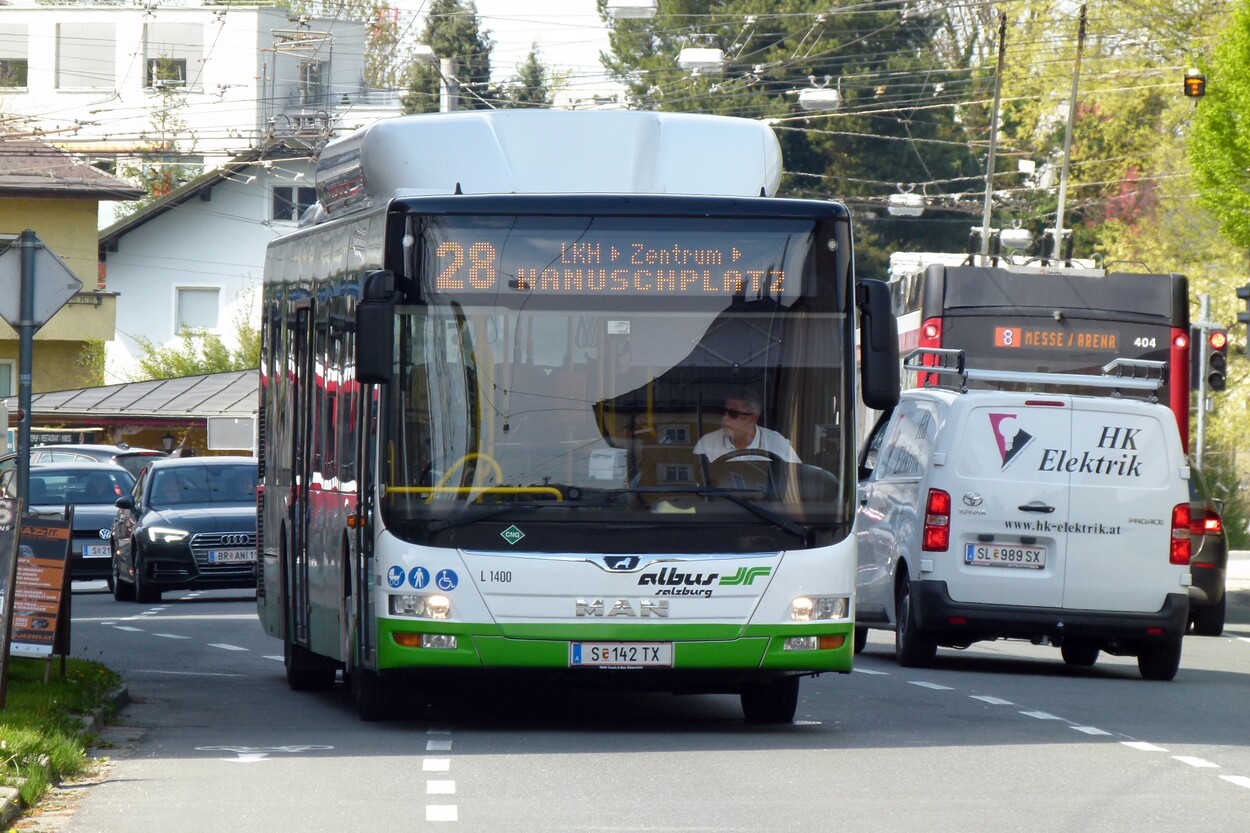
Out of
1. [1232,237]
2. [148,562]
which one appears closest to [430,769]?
[148,562]

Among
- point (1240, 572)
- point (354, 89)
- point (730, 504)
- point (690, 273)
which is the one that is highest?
point (354, 89)

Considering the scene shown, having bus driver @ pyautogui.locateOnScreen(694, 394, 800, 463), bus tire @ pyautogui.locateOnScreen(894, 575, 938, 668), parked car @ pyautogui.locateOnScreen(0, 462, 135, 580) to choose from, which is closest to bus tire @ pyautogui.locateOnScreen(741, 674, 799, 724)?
bus driver @ pyautogui.locateOnScreen(694, 394, 800, 463)

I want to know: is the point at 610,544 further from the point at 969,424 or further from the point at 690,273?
the point at 969,424

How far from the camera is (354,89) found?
87.9 metres

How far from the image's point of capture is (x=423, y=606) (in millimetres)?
12289

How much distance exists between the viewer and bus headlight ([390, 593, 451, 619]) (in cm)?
1227

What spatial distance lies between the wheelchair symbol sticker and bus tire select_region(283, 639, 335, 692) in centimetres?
333

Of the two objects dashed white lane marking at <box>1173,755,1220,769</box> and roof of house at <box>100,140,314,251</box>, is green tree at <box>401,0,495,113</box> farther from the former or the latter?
dashed white lane marking at <box>1173,755,1220,769</box>

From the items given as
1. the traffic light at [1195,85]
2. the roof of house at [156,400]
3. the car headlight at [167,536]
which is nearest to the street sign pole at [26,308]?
the car headlight at [167,536]

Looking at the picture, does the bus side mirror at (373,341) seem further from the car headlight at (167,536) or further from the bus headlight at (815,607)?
the car headlight at (167,536)

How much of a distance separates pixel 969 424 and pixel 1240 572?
17.9 meters

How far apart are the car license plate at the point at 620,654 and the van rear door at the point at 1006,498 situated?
211 inches

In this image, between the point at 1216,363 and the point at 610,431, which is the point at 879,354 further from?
the point at 1216,363

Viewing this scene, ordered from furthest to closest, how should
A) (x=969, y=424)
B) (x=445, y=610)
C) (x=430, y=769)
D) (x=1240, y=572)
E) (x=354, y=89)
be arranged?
1. (x=354, y=89)
2. (x=1240, y=572)
3. (x=969, y=424)
4. (x=445, y=610)
5. (x=430, y=769)
